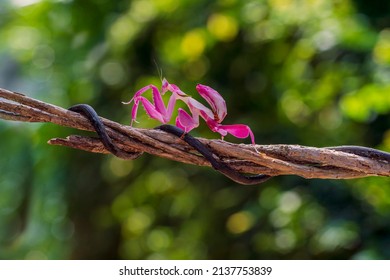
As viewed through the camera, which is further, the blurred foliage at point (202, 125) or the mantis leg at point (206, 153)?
the blurred foliage at point (202, 125)

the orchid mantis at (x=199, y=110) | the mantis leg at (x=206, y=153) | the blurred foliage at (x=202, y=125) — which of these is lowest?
the mantis leg at (x=206, y=153)

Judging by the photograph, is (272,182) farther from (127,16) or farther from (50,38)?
(50,38)

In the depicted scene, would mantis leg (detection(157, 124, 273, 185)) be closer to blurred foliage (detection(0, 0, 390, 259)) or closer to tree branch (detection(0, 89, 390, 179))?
tree branch (detection(0, 89, 390, 179))

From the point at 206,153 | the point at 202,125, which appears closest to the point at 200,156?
the point at 206,153

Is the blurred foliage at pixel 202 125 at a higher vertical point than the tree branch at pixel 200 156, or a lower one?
higher

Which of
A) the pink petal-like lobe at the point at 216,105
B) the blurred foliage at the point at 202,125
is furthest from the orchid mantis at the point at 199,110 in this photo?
the blurred foliage at the point at 202,125

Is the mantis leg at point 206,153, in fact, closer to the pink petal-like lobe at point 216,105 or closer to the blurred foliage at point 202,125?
the pink petal-like lobe at point 216,105

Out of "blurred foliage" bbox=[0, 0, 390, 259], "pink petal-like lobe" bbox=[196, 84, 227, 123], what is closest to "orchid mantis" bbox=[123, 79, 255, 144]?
"pink petal-like lobe" bbox=[196, 84, 227, 123]
